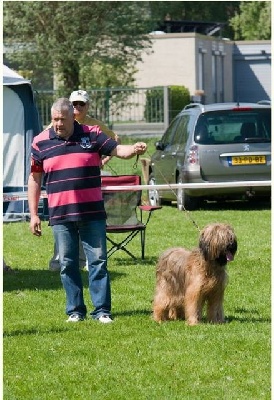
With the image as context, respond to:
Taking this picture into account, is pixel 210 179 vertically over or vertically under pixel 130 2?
under

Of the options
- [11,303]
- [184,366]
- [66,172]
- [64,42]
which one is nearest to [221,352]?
[184,366]

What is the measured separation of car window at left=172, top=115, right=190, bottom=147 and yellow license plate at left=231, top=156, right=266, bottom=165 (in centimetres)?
105

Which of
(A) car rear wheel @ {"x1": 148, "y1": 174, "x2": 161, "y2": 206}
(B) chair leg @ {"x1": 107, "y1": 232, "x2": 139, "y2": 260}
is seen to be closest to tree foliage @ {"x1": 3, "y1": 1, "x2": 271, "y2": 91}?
(A) car rear wheel @ {"x1": 148, "y1": 174, "x2": 161, "y2": 206}

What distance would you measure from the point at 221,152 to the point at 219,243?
31.6 ft

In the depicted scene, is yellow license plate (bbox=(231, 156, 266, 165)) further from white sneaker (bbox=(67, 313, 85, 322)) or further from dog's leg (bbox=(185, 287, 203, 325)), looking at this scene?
dog's leg (bbox=(185, 287, 203, 325))

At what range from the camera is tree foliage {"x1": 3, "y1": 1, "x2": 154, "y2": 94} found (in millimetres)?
40062

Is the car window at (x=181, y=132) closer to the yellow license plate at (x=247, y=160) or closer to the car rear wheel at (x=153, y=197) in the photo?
the car rear wheel at (x=153, y=197)

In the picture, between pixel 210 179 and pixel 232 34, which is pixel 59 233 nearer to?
pixel 210 179

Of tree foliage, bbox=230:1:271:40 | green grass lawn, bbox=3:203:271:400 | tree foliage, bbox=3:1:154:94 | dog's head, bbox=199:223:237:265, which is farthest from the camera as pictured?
tree foliage, bbox=230:1:271:40

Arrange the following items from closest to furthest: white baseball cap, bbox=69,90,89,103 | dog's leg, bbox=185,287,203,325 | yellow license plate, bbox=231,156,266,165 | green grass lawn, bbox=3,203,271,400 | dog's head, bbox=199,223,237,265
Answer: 1. green grass lawn, bbox=3,203,271,400
2. dog's head, bbox=199,223,237,265
3. dog's leg, bbox=185,287,203,325
4. white baseball cap, bbox=69,90,89,103
5. yellow license plate, bbox=231,156,266,165

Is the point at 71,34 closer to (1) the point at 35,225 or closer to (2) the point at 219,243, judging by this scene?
(1) the point at 35,225

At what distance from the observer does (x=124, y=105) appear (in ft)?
110

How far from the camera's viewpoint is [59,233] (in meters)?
9.34

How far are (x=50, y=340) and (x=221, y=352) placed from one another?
1401 mm
